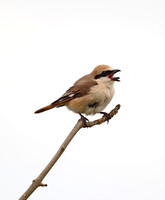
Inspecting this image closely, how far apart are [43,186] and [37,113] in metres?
2.76

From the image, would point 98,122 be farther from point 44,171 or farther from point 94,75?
point 94,75

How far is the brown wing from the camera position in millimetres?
6029

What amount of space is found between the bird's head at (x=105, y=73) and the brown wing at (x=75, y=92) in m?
0.14

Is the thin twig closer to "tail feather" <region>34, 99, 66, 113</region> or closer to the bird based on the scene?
"tail feather" <region>34, 99, 66, 113</region>

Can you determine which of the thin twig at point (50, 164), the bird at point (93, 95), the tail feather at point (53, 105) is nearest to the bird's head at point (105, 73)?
the bird at point (93, 95)

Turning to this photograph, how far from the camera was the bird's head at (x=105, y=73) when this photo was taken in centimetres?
615

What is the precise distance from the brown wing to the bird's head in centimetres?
14

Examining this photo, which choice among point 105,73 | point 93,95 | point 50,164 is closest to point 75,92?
point 93,95

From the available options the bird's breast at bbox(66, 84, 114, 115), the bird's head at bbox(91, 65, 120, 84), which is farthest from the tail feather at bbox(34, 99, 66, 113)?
the bird's head at bbox(91, 65, 120, 84)

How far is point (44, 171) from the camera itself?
2.94 metres

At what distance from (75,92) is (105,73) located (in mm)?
593

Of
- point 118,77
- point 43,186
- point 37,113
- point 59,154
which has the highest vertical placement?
point 118,77

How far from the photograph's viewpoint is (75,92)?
6.39 metres

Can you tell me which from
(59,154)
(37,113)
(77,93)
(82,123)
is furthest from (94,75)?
(59,154)
